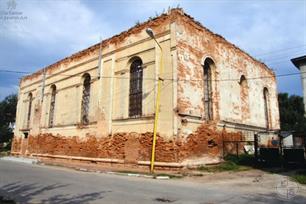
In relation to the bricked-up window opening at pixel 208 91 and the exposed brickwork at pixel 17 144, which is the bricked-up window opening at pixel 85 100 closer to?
the bricked-up window opening at pixel 208 91

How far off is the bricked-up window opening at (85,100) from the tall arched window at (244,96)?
428 inches

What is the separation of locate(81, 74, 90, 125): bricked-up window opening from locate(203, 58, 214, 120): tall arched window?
8.20m

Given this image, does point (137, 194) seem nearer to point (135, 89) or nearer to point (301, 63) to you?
point (135, 89)

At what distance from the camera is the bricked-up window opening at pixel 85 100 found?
756 inches

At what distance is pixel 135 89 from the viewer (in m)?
16.0

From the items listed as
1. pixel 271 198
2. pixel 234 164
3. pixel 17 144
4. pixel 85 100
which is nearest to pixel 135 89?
pixel 85 100

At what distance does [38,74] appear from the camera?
83.8 ft

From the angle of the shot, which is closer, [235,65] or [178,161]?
[178,161]

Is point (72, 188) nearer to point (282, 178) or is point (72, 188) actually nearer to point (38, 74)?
point (282, 178)

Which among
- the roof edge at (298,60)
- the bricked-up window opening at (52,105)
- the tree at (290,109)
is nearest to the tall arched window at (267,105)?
the roof edge at (298,60)

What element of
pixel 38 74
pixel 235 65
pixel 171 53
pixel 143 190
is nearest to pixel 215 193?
pixel 143 190

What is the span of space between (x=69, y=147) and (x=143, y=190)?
12.8 meters

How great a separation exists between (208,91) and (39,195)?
473 inches

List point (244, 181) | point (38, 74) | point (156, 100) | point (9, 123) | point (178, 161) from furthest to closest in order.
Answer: point (9, 123) < point (38, 74) < point (156, 100) < point (178, 161) < point (244, 181)
